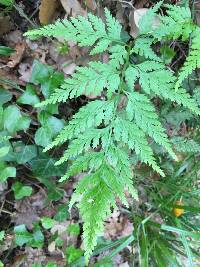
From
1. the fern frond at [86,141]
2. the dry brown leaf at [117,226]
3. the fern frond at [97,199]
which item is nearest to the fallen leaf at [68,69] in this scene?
the fern frond at [86,141]

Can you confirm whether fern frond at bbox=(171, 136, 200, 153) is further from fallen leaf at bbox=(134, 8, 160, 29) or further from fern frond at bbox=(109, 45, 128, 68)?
fern frond at bbox=(109, 45, 128, 68)

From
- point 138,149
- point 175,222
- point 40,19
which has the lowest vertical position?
point 175,222

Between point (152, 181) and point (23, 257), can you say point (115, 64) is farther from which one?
point (23, 257)

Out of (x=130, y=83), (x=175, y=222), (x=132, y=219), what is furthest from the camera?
(x=132, y=219)

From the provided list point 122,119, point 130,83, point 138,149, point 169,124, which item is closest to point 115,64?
point 130,83

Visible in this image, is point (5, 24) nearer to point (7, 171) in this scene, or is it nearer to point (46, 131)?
point (46, 131)

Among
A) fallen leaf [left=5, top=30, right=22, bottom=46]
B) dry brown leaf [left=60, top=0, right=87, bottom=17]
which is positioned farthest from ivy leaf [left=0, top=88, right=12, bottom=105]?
dry brown leaf [left=60, top=0, right=87, bottom=17]
